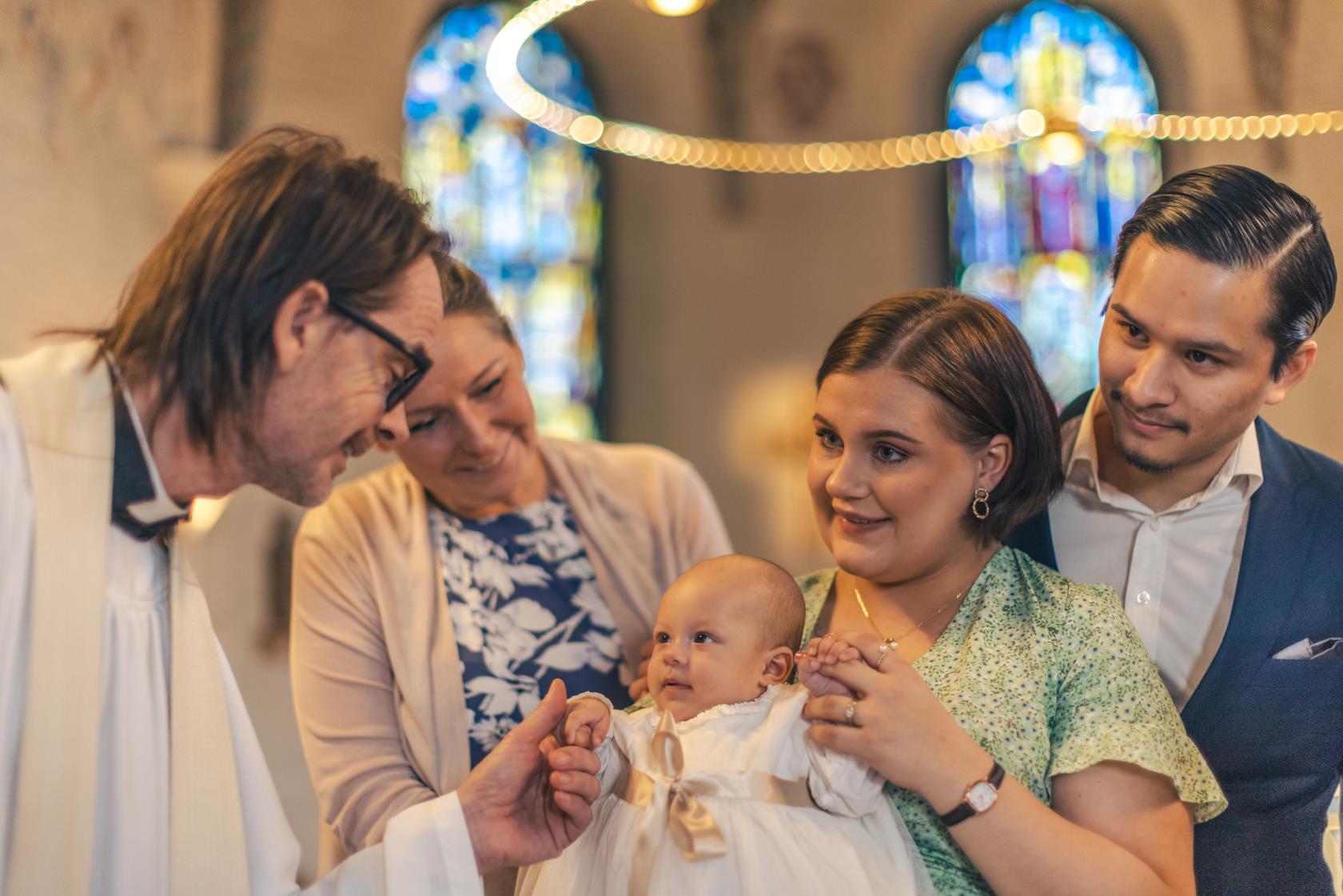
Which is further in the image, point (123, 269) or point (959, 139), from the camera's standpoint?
point (959, 139)

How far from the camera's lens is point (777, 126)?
873 centimetres

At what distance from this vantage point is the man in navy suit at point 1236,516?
7.49 ft

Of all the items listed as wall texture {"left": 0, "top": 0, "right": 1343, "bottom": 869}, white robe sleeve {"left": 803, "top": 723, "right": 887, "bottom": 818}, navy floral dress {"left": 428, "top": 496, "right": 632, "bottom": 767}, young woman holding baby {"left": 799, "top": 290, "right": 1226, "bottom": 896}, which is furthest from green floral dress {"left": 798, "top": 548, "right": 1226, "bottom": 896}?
wall texture {"left": 0, "top": 0, "right": 1343, "bottom": 869}

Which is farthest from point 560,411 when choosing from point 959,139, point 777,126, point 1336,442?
point 1336,442

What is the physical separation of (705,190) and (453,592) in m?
6.26

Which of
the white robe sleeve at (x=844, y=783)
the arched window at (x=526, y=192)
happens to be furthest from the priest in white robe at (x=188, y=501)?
the arched window at (x=526, y=192)

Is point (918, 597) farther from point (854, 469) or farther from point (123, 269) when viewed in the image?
point (123, 269)

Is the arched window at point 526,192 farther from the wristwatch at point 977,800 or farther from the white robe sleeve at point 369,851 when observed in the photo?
the wristwatch at point 977,800

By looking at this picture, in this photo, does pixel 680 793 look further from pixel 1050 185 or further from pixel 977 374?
pixel 1050 185

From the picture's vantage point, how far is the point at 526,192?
8.56 metres

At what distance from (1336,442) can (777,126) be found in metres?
5.73

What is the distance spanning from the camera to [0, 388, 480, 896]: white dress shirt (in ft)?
5.86

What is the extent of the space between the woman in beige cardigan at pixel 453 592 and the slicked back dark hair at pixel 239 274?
2.47ft

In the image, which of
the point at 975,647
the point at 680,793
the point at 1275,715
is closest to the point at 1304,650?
the point at 1275,715
